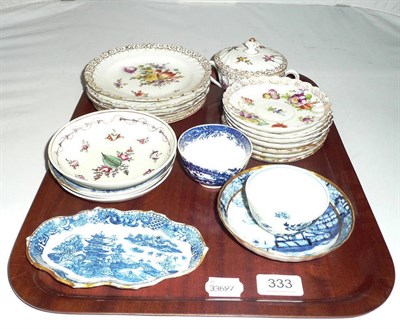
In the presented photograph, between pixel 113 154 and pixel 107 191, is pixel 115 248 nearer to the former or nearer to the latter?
pixel 107 191

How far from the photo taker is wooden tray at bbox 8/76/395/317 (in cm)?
64

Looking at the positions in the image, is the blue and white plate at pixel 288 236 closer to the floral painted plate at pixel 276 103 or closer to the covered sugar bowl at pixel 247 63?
the floral painted plate at pixel 276 103

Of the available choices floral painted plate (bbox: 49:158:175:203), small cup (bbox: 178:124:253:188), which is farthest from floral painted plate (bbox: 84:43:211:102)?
floral painted plate (bbox: 49:158:175:203)

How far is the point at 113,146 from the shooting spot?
895mm

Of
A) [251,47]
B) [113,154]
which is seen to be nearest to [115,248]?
[113,154]

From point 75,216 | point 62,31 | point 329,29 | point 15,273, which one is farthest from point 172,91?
point 329,29

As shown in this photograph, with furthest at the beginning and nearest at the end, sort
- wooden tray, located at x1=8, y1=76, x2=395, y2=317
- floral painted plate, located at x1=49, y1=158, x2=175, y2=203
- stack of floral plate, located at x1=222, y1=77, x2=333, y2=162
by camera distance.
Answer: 1. stack of floral plate, located at x1=222, y1=77, x2=333, y2=162
2. floral painted plate, located at x1=49, y1=158, x2=175, y2=203
3. wooden tray, located at x1=8, y1=76, x2=395, y2=317

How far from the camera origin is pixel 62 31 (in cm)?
169

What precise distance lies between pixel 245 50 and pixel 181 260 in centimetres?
56

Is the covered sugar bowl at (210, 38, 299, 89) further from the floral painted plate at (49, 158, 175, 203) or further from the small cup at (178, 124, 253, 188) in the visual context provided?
the floral painted plate at (49, 158, 175, 203)

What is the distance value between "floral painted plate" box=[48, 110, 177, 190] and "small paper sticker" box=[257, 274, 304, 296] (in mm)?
244

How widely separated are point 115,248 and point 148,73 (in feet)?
1.69

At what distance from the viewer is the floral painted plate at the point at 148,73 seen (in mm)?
1014

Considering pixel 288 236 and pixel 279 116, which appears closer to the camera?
pixel 288 236
